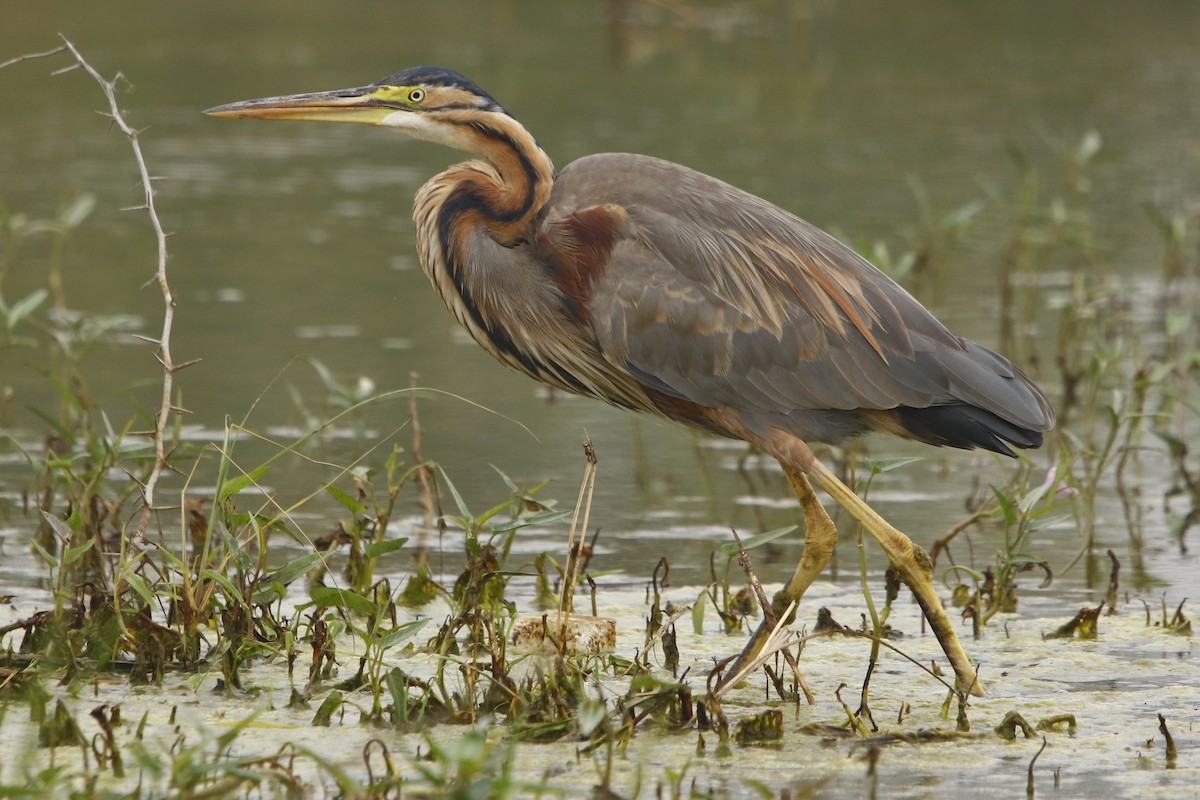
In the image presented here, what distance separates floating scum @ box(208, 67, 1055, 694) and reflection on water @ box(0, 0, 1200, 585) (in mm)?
422

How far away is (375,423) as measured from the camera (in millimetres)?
7164

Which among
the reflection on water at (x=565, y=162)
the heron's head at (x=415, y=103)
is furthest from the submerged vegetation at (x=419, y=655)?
the heron's head at (x=415, y=103)

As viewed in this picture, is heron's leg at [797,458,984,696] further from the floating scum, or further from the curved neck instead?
the curved neck

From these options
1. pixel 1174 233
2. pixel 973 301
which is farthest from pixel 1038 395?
pixel 973 301

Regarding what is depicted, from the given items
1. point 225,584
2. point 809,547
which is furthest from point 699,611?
point 225,584

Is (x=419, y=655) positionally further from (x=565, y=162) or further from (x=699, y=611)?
(x=565, y=162)

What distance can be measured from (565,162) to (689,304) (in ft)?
22.8

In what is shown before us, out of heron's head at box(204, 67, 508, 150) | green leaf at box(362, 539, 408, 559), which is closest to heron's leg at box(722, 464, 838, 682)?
green leaf at box(362, 539, 408, 559)

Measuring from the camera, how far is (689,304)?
4.86 metres

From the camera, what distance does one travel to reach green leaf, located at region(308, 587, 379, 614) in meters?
4.25

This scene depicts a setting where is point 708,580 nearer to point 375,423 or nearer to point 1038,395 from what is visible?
point 1038,395

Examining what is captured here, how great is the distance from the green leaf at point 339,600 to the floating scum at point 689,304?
1.04m

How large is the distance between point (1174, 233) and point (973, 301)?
4.26 ft

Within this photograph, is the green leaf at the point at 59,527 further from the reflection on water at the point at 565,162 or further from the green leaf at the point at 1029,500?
the green leaf at the point at 1029,500
